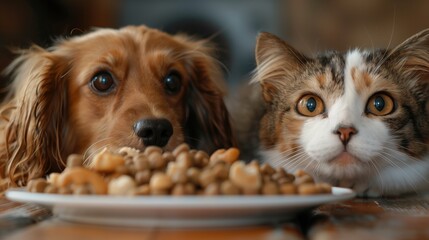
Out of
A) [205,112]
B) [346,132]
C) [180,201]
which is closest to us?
[180,201]

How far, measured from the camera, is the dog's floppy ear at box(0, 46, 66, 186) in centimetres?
184

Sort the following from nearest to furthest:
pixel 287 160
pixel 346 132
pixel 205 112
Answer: pixel 346 132
pixel 287 160
pixel 205 112

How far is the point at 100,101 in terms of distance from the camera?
6.12 feet

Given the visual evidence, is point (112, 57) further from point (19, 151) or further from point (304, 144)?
point (304, 144)

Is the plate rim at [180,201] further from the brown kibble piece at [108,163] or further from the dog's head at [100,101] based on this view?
the dog's head at [100,101]

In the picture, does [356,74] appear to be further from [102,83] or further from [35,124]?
[35,124]

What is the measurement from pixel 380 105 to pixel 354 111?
104 millimetres

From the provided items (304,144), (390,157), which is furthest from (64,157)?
(390,157)

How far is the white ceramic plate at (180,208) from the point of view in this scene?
3.05 ft

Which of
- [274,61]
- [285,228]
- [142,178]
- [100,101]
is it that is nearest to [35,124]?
[100,101]

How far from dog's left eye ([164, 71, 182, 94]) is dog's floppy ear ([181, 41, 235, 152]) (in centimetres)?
12

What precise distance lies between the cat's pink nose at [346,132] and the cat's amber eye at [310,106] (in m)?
0.15

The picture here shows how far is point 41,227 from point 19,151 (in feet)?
2.80

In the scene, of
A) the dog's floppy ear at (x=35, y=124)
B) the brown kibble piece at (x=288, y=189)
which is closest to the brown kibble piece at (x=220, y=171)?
the brown kibble piece at (x=288, y=189)
